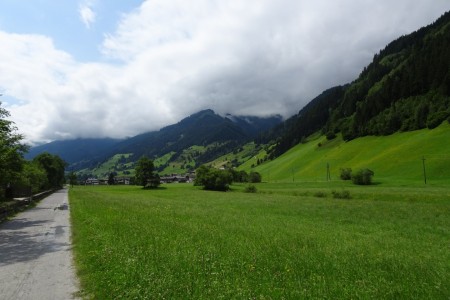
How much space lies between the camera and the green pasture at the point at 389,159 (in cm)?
10075

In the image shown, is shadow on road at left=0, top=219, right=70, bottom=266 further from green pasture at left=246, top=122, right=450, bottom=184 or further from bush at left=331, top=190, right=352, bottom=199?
green pasture at left=246, top=122, right=450, bottom=184

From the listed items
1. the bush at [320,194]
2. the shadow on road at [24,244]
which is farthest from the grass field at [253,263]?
the bush at [320,194]

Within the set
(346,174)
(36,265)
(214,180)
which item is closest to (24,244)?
(36,265)

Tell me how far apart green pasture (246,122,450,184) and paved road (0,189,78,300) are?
9516 centimetres

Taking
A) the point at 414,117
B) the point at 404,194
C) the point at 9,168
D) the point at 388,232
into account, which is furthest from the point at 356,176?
the point at 9,168

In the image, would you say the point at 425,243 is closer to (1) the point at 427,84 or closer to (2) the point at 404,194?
(2) the point at 404,194

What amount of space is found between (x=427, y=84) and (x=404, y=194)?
422ft

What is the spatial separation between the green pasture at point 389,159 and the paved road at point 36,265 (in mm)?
95155

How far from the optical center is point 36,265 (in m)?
14.3

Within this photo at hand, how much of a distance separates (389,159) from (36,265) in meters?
128

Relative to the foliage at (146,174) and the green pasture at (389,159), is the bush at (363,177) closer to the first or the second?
the green pasture at (389,159)

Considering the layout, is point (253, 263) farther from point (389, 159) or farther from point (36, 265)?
point (389, 159)

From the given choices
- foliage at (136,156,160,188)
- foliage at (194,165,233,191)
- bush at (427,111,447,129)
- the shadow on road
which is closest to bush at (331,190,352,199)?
the shadow on road

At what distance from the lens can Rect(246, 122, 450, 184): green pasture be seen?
331ft
